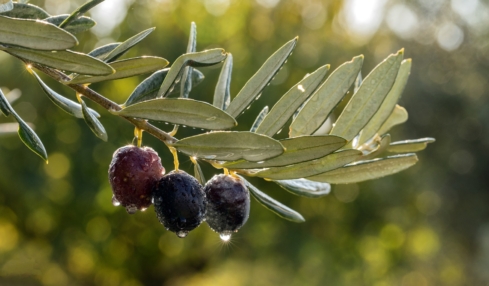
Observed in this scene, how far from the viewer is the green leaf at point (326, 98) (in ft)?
2.06

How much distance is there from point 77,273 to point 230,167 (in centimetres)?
1023

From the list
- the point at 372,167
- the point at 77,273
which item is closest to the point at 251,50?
the point at 77,273

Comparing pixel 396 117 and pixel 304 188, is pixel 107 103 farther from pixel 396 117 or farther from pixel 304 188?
pixel 396 117

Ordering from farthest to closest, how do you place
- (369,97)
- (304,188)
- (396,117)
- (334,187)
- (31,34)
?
(334,187) < (396,117) < (304,188) < (369,97) < (31,34)

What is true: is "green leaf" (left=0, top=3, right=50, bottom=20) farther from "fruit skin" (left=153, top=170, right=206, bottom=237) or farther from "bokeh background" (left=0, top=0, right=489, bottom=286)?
"bokeh background" (left=0, top=0, right=489, bottom=286)

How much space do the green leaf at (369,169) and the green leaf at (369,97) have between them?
52mm

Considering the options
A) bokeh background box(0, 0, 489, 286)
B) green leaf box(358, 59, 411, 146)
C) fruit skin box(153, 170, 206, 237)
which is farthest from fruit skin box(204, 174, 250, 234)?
bokeh background box(0, 0, 489, 286)

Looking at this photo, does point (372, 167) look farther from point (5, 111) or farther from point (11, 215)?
point (11, 215)

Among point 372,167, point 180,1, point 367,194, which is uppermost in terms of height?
point 372,167

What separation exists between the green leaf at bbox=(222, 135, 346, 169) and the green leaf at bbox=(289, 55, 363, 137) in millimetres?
84

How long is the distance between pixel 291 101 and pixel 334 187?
8032 mm

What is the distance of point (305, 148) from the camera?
57cm

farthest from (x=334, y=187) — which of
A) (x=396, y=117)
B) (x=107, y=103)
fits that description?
(x=107, y=103)

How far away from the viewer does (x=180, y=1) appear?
29.7 ft
